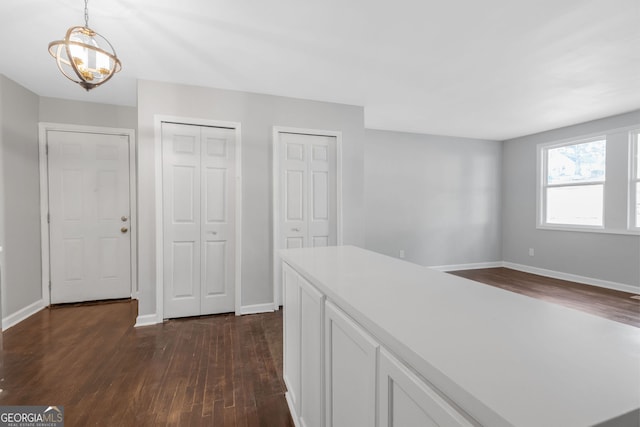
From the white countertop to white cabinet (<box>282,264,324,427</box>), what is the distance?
0.96 feet

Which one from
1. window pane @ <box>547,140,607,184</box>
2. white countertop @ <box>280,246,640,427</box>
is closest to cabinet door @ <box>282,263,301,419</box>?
white countertop @ <box>280,246,640,427</box>

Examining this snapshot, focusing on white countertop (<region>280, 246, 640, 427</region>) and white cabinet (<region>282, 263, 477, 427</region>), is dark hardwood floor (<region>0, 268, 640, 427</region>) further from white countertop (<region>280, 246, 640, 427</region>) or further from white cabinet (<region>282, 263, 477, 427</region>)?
white countertop (<region>280, 246, 640, 427</region>)

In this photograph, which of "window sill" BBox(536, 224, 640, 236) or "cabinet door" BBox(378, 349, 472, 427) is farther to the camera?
"window sill" BBox(536, 224, 640, 236)

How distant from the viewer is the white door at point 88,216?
3643 millimetres

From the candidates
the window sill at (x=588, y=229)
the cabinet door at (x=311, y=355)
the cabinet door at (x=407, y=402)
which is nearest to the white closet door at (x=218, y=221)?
the cabinet door at (x=311, y=355)

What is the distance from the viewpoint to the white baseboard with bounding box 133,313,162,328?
10.0 feet

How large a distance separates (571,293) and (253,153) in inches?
193

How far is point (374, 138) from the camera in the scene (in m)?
5.29

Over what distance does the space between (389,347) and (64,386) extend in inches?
97.4

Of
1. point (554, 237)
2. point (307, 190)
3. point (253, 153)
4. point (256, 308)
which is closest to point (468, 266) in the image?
point (554, 237)

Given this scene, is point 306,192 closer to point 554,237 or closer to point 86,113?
point 86,113

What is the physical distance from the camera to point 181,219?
3.24 metres

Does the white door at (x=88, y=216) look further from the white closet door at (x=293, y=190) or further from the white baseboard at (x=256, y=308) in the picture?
the white closet door at (x=293, y=190)

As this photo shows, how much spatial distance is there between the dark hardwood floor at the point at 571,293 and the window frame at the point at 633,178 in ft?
3.44
